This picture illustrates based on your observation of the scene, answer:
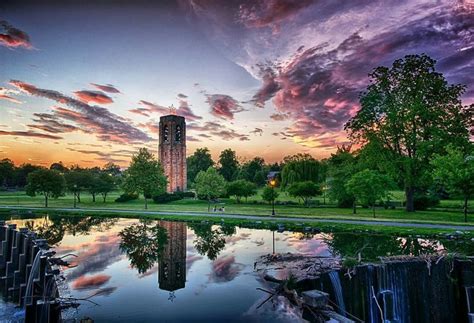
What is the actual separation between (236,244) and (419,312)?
41.5 ft

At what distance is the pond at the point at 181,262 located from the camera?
12.0 m

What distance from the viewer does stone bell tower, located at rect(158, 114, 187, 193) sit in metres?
85.8

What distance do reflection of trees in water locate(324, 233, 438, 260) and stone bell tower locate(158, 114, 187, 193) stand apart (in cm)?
6388

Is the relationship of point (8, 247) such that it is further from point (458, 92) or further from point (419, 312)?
point (458, 92)

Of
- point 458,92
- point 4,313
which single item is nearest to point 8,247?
point 4,313

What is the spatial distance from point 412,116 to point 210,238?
28516 mm

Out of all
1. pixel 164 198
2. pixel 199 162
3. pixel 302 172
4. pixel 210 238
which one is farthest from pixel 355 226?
pixel 199 162

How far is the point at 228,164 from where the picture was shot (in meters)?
112

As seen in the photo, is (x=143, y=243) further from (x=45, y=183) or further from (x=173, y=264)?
(x=45, y=183)

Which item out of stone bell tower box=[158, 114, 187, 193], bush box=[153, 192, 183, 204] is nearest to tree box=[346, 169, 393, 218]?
bush box=[153, 192, 183, 204]

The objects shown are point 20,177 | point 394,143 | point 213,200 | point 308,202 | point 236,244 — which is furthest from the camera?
point 20,177

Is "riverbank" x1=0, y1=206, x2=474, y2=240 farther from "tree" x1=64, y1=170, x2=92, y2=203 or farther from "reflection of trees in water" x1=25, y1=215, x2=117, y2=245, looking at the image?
"tree" x1=64, y1=170, x2=92, y2=203

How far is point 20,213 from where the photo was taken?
1757 inches

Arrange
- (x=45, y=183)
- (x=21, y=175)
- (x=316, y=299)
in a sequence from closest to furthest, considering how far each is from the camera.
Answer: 1. (x=316, y=299)
2. (x=45, y=183)
3. (x=21, y=175)
